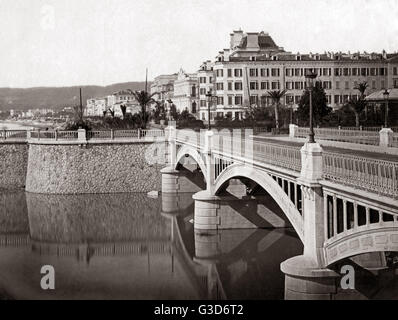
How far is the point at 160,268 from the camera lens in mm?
23328

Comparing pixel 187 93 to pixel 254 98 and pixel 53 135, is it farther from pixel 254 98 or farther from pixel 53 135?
pixel 53 135

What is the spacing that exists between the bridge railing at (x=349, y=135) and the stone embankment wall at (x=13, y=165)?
2066 centimetres

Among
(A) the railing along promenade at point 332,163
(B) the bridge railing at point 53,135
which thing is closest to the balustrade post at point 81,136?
(B) the bridge railing at point 53,135

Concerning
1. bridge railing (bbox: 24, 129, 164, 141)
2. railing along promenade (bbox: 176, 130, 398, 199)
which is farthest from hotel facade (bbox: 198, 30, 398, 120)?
railing along promenade (bbox: 176, 130, 398, 199)

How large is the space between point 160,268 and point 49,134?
2381cm

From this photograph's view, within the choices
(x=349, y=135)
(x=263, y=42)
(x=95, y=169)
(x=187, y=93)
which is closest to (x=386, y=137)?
(x=349, y=135)

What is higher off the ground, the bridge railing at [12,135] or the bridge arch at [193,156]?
the bridge railing at [12,135]

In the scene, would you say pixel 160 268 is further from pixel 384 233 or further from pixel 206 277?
pixel 384 233

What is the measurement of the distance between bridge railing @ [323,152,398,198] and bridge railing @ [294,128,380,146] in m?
9.47

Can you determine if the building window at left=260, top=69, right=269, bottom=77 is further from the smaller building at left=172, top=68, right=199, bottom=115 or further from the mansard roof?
the smaller building at left=172, top=68, right=199, bottom=115

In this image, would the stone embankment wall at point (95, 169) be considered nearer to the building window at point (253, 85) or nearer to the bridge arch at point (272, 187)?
the bridge arch at point (272, 187)

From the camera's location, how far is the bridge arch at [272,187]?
16.5 m

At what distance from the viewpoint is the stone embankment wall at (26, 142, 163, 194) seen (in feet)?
137

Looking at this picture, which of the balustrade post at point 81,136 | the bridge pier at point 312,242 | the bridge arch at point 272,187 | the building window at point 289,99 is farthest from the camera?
the building window at point 289,99
